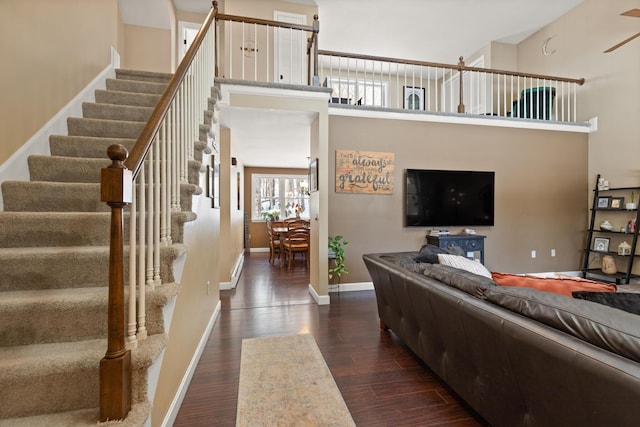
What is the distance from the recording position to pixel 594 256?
5.06 metres

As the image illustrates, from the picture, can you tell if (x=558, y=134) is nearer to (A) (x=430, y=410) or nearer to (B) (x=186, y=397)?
(A) (x=430, y=410)

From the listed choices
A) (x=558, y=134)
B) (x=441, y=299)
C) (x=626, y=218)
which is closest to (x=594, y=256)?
(x=626, y=218)

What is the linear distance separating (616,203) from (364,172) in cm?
415

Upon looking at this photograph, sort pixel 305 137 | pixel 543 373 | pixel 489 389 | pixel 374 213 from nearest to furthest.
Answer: pixel 543 373 → pixel 489 389 → pixel 374 213 → pixel 305 137

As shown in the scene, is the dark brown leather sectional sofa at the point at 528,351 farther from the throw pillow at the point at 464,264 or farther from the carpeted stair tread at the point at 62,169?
the carpeted stair tread at the point at 62,169

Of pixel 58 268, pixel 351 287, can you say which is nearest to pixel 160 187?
pixel 58 268

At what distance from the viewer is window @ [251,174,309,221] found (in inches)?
336

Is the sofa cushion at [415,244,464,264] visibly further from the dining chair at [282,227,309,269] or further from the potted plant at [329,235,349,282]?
the dining chair at [282,227,309,269]

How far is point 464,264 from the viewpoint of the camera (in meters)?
2.17

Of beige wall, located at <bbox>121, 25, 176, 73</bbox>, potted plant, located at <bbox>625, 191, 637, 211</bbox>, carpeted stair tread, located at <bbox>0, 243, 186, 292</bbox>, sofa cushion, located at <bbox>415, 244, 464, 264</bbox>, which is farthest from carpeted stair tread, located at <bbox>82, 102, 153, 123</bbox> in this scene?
potted plant, located at <bbox>625, 191, 637, 211</bbox>

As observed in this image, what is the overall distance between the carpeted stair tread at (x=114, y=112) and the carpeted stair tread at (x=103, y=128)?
0.84ft

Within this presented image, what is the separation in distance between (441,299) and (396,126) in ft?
11.3

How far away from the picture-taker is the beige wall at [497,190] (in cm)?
442

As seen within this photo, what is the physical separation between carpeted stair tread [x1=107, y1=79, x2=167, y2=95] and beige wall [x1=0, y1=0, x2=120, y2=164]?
0.18 metres
